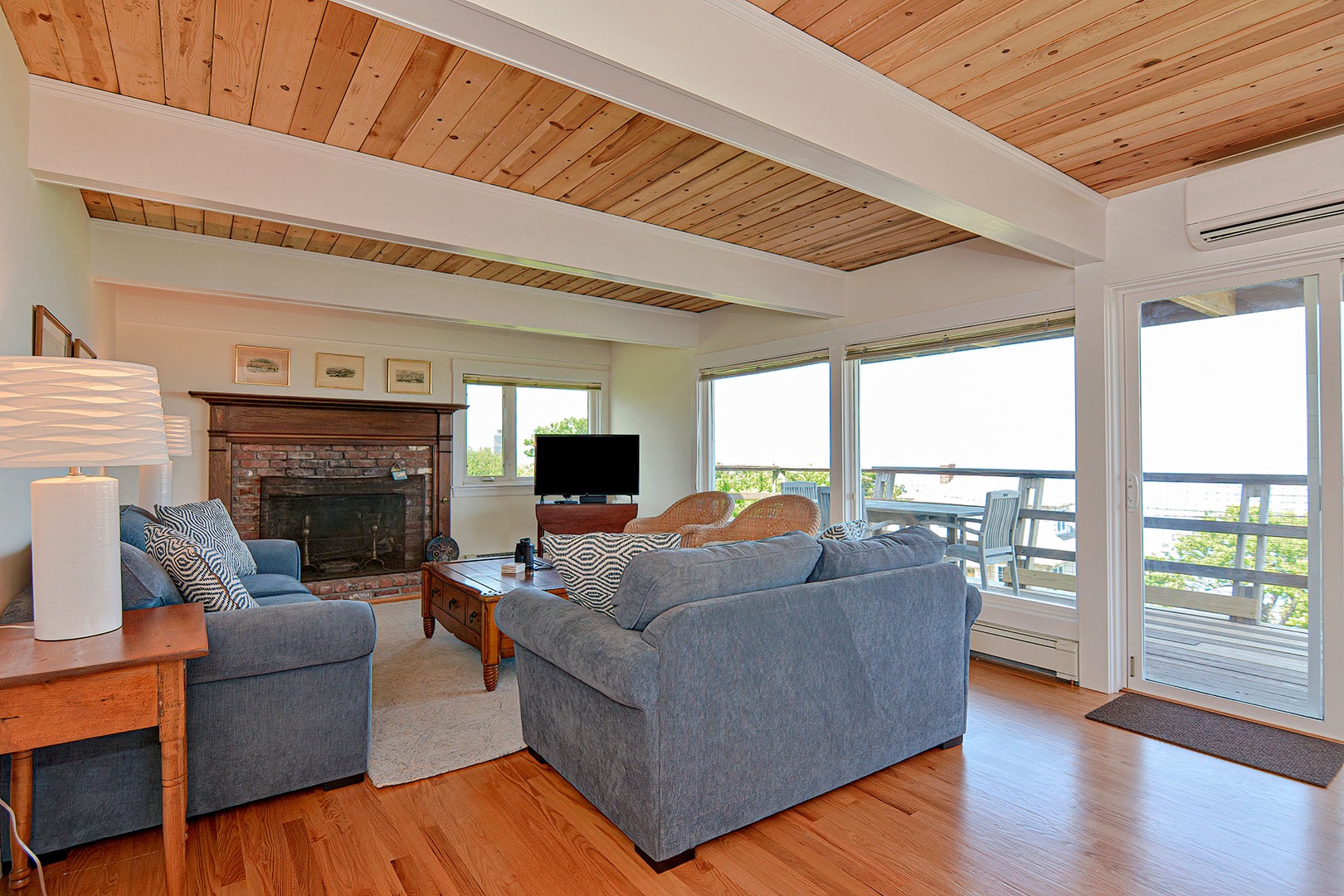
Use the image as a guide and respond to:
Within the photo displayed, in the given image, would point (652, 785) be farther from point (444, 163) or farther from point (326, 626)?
point (444, 163)

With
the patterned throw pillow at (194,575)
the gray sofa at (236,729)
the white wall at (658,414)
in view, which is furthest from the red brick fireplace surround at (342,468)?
the gray sofa at (236,729)

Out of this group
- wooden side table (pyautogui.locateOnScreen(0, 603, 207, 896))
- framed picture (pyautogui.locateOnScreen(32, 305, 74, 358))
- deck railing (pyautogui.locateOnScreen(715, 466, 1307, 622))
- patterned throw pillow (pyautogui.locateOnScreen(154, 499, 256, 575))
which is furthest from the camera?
patterned throw pillow (pyautogui.locateOnScreen(154, 499, 256, 575))

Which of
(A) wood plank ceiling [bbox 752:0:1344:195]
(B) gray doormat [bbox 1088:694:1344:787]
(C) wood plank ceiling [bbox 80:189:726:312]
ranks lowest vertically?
(B) gray doormat [bbox 1088:694:1344:787]

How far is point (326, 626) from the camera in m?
2.31

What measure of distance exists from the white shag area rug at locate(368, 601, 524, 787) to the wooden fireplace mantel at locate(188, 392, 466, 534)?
185 centimetres

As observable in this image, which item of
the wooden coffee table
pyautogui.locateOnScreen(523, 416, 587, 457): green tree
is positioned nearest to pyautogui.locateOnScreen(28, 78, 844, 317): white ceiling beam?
the wooden coffee table

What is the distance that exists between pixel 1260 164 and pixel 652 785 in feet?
11.0

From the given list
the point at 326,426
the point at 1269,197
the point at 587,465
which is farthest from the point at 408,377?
the point at 1269,197

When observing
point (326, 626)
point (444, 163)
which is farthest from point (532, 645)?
point (444, 163)

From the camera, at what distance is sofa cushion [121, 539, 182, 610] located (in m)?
2.19

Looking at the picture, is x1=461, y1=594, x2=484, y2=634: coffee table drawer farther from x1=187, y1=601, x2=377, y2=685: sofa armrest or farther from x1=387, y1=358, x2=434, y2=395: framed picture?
x1=387, y1=358, x2=434, y2=395: framed picture

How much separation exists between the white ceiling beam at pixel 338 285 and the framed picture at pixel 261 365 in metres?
1.21

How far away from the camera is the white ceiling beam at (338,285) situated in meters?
3.80

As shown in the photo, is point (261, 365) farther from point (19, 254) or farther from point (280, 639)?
point (280, 639)
